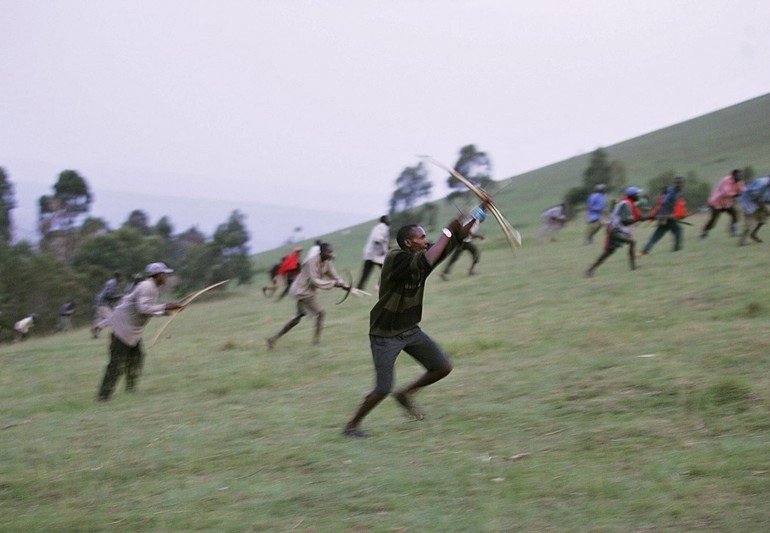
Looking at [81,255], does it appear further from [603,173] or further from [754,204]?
[754,204]

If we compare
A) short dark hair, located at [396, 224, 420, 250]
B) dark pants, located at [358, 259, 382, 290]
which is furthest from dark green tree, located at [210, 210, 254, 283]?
short dark hair, located at [396, 224, 420, 250]

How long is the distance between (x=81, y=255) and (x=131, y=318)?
29007 millimetres

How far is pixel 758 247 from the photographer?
618 inches

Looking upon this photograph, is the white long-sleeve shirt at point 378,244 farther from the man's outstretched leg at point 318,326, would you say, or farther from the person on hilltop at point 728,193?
the person on hilltop at point 728,193

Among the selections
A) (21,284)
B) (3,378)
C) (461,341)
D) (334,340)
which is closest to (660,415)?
(461,341)

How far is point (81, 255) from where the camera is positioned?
1430 inches

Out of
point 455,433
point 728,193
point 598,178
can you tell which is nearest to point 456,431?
point 455,433

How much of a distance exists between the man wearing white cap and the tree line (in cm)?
2070

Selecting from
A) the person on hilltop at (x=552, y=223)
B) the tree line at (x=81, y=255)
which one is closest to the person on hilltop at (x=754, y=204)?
the person on hilltop at (x=552, y=223)

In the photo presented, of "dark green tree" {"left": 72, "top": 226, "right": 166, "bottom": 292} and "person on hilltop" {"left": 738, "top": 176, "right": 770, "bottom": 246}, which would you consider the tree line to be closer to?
"dark green tree" {"left": 72, "top": 226, "right": 166, "bottom": 292}

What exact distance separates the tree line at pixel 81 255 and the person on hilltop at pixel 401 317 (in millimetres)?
24737

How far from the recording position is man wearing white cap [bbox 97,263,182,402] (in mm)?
9250

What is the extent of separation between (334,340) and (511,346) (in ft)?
11.4

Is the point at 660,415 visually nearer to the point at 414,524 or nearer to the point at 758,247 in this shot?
the point at 414,524
